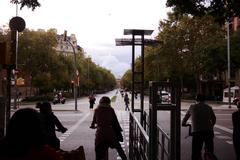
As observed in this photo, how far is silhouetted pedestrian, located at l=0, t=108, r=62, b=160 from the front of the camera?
11.8 feet

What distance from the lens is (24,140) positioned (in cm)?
359

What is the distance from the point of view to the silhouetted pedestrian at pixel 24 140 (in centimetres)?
360

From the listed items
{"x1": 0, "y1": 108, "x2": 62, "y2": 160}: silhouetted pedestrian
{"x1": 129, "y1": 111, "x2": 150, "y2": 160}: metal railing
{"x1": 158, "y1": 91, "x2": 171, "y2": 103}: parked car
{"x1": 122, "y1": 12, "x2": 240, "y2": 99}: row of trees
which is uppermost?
{"x1": 122, "y1": 12, "x2": 240, "y2": 99}: row of trees

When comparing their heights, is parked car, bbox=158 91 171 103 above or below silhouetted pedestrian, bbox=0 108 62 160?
above

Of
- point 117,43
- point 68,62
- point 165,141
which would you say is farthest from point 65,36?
point 68,62

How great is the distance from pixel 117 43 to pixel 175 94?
8.62m

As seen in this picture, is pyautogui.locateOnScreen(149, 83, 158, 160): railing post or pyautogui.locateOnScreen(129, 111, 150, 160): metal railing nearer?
pyautogui.locateOnScreen(149, 83, 158, 160): railing post

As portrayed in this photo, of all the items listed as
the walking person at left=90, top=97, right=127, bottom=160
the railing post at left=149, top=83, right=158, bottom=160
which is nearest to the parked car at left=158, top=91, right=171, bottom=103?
the railing post at left=149, top=83, right=158, bottom=160

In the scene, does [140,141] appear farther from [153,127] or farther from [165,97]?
[153,127]

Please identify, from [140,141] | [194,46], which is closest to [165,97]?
[140,141]

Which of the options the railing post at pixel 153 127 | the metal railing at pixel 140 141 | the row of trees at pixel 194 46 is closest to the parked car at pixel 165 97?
the railing post at pixel 153 127

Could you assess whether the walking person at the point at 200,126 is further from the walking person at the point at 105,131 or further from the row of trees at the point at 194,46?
the row of trees at the point at 194,46

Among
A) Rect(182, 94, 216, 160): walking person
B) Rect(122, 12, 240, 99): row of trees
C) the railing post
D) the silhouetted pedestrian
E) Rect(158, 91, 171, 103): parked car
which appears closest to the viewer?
the silhouetted pedestrian

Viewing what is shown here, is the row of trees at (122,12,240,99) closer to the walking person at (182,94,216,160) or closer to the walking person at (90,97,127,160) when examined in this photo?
the walking person at (182,94,216,160)
